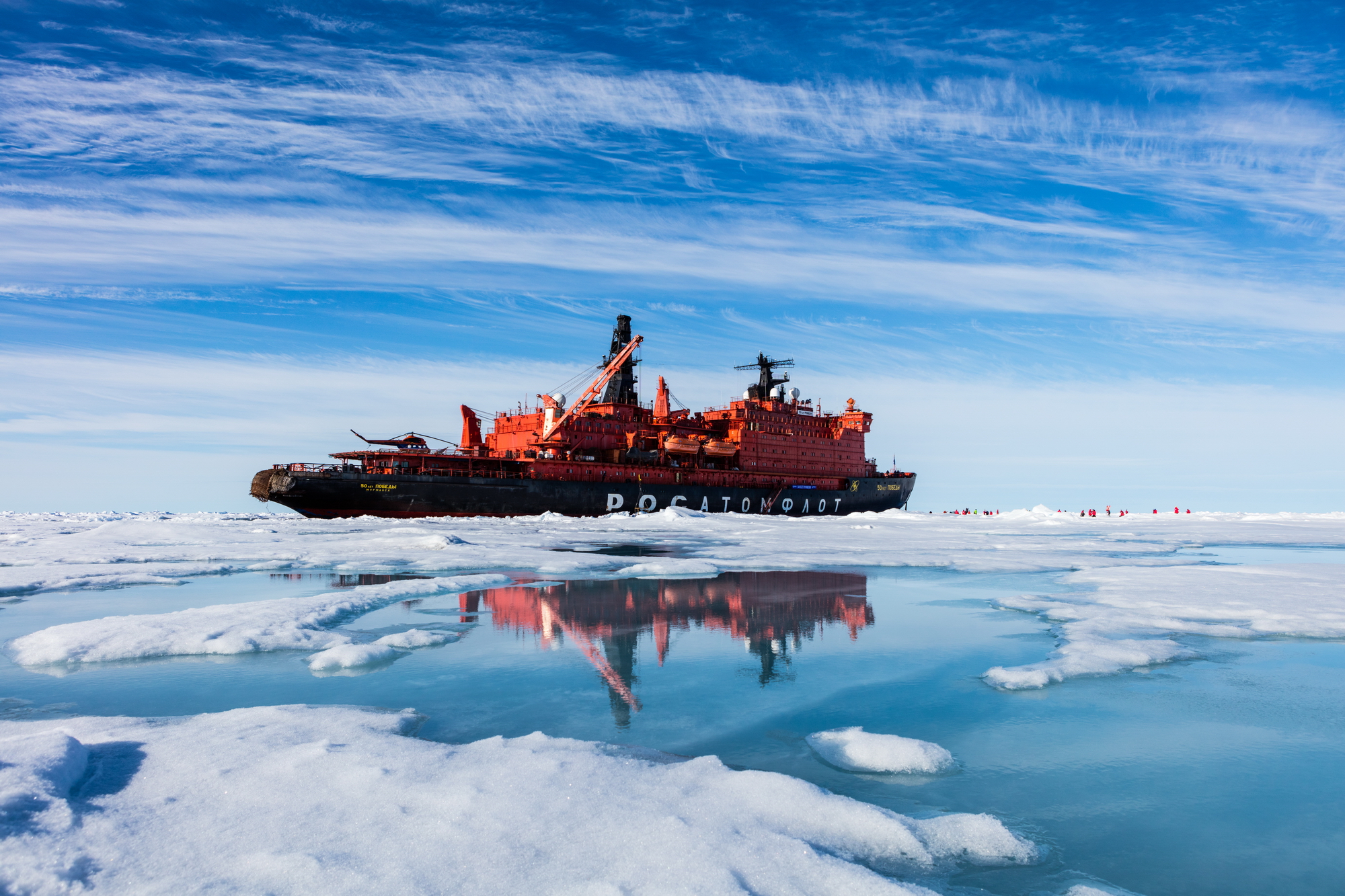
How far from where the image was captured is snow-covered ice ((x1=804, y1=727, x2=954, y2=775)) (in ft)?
17.1

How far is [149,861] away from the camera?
350 centimetres

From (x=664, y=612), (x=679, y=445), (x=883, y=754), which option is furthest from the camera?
(x=679, y=445)

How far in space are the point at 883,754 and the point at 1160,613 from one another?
849 cm

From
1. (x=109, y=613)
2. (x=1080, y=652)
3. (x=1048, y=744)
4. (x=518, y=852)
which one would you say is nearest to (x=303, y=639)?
(x=109, y=613)

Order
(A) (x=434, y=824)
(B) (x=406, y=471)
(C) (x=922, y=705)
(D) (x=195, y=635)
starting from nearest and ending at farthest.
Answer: (A) (x=434, y=824)
(C) (x=922, y=705)
(D) (x=195, y=635)
(B) (x=406, y=471)

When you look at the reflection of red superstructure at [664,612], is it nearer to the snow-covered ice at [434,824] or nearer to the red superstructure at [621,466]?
the snow-covered ice at [434,824]

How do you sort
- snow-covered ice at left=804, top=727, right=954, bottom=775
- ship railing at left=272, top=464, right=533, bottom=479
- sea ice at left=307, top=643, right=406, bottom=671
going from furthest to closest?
ship railing at left=272, top=464, right=533, bottom=479 → sea ice at left=307, top=643, right=406, bottom=671 → snow-covered ice at left=804, top=727, right=954, bottom=775

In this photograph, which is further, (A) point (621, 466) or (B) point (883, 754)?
(A) point (621, 466)

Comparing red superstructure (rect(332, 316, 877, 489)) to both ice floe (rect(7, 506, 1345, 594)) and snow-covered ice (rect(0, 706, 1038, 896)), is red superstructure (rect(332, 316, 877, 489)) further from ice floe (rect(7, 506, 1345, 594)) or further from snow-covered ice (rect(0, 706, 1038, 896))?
snow-covered ice (rect(0, 706, 1038, 896))

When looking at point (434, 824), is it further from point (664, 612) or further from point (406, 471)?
point (406, 471)

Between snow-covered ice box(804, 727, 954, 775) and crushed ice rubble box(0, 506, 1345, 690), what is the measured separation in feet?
8.06

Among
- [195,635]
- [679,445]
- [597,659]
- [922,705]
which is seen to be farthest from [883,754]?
[679,445]

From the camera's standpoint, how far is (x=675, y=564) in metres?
16.9

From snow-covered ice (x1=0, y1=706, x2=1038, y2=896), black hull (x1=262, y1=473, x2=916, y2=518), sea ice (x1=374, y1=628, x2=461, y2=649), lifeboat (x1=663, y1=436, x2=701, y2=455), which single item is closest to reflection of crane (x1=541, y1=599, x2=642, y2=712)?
sea ice (x1=374, y1=628, x2=461, y2=649)
